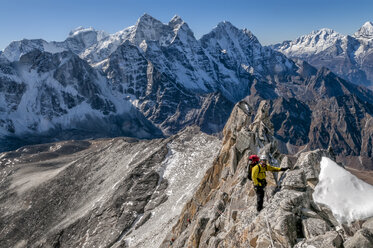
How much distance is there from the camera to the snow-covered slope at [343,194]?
1605cm

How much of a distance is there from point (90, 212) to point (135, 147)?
112 feet

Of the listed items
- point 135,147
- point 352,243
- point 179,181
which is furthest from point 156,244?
point 135,147

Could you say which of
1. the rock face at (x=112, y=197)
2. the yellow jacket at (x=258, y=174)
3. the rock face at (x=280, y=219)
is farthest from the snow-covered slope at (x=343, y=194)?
the rock face at (x=112, y=197)

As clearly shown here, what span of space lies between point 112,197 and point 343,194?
60.5 metres

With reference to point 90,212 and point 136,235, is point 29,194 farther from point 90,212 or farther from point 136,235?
point 136,235

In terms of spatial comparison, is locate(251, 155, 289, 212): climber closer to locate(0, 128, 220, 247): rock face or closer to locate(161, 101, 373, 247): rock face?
locate(161, 101, 373, 247): rock face

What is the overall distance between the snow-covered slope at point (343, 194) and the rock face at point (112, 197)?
31.4m

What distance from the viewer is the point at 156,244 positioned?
43188 mm

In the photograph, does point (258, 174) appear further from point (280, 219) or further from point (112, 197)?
point (112, 197)

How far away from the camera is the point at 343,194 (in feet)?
55.9

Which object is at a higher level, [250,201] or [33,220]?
[250,201]

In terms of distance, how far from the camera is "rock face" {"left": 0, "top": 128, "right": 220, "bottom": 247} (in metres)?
58.3

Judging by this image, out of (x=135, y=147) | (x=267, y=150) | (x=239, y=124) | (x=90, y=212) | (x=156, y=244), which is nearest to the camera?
(x=267, y=150)

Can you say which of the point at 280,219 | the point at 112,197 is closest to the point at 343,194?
the point at 280,219
